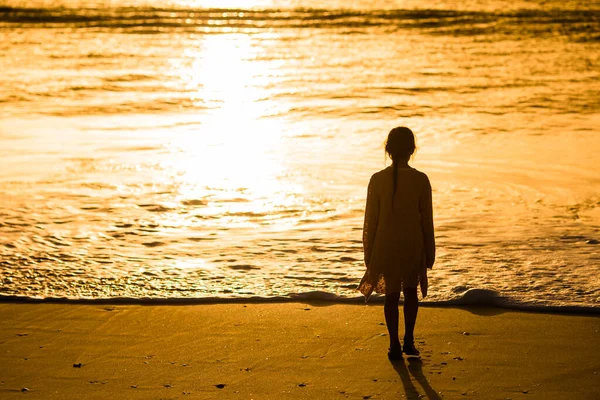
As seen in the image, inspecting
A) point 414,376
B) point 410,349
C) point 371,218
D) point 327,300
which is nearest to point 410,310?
point 410,349

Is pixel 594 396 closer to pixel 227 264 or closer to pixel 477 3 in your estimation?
pixel 227 264

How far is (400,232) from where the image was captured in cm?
578

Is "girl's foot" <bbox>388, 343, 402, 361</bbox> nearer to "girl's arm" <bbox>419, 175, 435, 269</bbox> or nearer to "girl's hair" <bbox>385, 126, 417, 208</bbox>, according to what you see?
"girl's arm" <bbox>419, 175, 435, 269</bbox>

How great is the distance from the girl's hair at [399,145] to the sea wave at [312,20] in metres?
25.6

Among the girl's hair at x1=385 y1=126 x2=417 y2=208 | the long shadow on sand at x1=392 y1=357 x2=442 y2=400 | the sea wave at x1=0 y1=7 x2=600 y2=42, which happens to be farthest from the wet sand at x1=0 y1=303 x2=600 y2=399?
the sea wave at x1=0 y1=7 x2=600 y2=42

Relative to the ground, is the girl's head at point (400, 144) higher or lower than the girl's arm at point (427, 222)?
higher

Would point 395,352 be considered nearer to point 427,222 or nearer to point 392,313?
point 392,313

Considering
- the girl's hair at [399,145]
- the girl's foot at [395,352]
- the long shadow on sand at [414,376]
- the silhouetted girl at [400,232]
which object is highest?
the girl's hair at [399,145]

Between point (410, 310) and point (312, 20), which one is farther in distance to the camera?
point (312, 20)

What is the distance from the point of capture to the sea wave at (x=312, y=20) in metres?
32.8

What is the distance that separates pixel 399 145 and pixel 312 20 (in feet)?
103

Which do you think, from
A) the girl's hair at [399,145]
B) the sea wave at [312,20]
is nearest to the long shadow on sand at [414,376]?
the girl's hair at [399,145]

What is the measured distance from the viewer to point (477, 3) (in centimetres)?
4238

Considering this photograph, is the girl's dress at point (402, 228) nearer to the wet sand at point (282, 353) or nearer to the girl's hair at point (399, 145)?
the girl's hair at point (399, 145)
